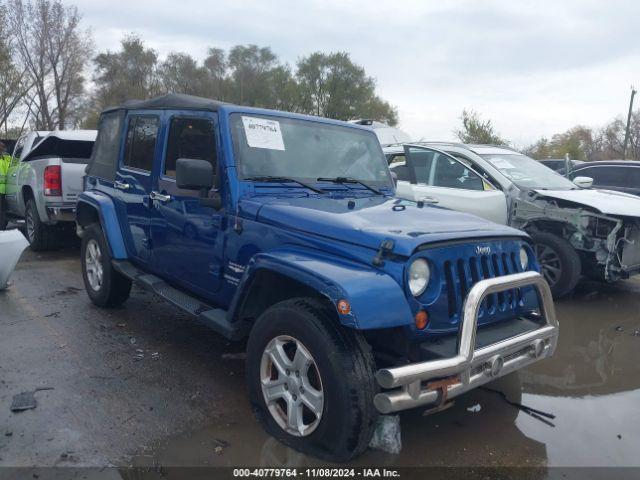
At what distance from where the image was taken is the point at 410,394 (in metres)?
2.52

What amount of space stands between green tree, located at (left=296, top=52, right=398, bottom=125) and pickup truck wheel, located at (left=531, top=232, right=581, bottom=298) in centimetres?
3300

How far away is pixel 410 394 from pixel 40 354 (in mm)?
3330

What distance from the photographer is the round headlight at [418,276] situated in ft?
9.16

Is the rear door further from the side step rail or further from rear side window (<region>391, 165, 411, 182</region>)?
the side step rail

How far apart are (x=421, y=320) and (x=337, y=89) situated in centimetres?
3894

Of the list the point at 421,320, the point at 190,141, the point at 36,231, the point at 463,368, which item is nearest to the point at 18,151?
the point at 36,231

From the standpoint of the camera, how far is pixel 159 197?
14.3 feet

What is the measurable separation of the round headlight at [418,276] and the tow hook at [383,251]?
146 mm

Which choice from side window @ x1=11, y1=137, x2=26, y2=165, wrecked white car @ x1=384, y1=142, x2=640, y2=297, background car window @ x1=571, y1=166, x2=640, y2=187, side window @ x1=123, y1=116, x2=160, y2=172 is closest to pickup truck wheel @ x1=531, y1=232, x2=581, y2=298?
wrecked white car @ x1=384, y1=142, x2=640, y2=297

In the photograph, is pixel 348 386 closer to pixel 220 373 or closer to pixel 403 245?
pixel 403 245

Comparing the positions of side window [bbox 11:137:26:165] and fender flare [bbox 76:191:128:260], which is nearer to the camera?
fender flare [bbox 76:191:128:260]

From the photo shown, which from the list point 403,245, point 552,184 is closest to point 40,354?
point 403,245

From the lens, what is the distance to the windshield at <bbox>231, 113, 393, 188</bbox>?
12.4 feet

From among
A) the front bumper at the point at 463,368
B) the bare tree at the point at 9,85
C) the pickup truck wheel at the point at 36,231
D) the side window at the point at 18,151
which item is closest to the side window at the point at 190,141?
the front bumper at the point at 463,368
